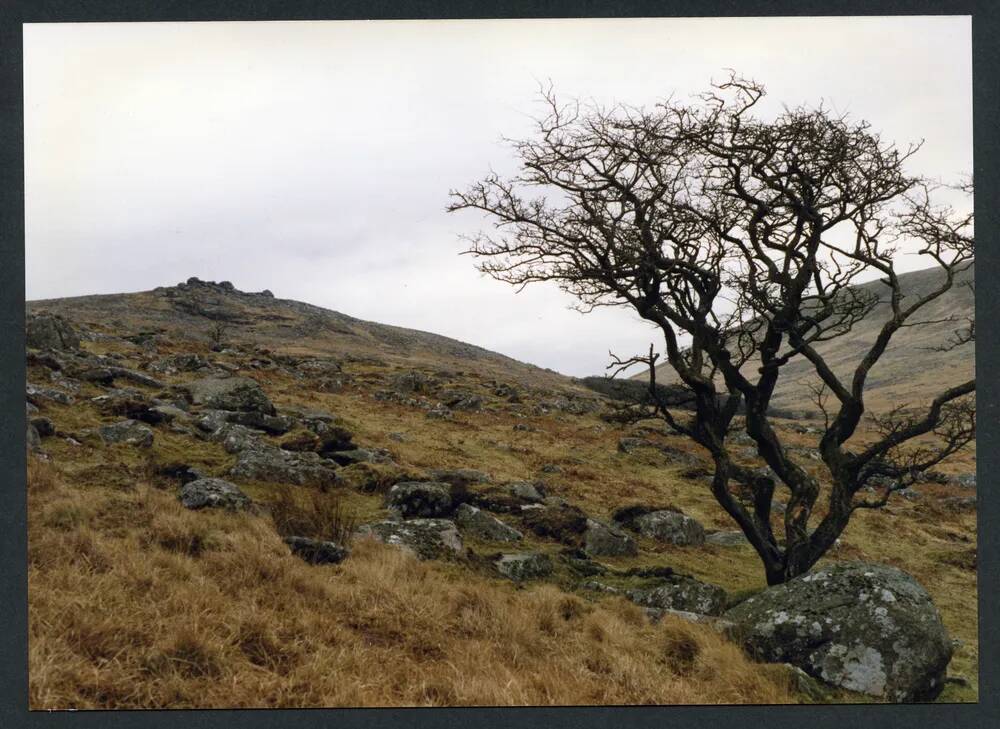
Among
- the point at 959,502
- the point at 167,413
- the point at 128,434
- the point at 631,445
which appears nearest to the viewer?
the point at 128,434

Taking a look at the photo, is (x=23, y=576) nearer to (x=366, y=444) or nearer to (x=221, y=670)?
(x=221, y=670)

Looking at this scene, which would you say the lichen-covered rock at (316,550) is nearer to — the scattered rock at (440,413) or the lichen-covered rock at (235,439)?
the lichen-covered rock at (235,439)

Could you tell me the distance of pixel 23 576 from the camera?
6238 millimetres

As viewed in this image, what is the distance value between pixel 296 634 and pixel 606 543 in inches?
254

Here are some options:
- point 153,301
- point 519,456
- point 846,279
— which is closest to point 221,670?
point 846,279

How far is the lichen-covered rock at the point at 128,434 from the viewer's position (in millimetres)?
10773

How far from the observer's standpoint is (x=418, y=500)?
10312mm

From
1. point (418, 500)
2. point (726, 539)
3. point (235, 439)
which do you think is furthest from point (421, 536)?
point (726, 539)

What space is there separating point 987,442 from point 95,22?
12698 mm

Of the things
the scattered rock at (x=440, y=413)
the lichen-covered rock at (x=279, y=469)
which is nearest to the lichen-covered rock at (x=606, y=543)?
the lichen-covered rock at (x=279, y=469)

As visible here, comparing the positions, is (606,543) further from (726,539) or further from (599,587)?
(726,539)

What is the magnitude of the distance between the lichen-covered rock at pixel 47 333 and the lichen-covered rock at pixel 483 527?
16.4 metres

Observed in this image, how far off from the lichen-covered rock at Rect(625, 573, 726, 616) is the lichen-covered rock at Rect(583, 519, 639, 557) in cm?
230

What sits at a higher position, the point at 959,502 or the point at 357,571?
the point at 357,571
